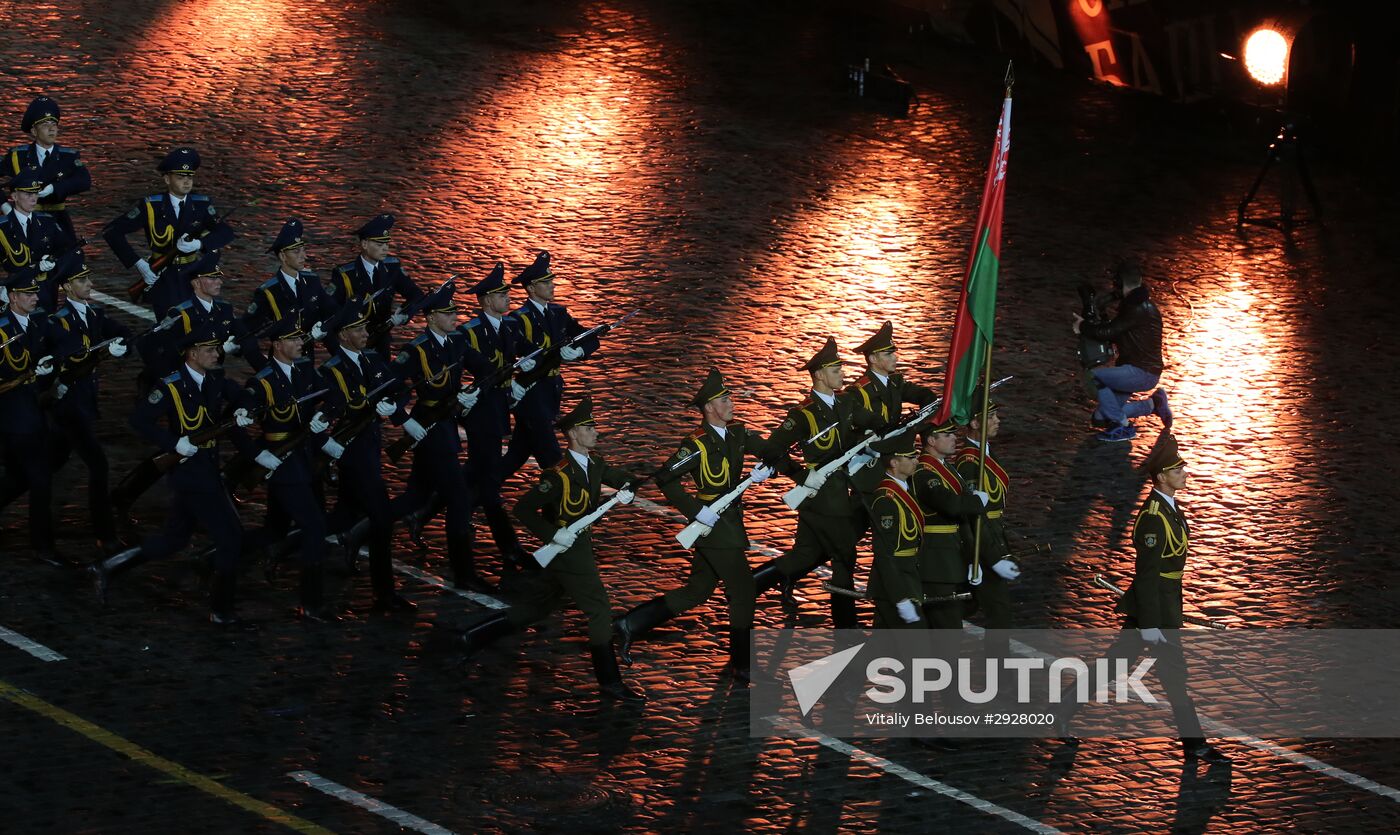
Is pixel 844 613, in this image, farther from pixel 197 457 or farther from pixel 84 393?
pixel 84 393

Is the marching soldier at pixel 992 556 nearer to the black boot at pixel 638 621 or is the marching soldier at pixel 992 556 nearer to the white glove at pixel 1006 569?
the white glove at pixel 1006 569

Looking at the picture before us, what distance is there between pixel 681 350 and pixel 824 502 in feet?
20.2

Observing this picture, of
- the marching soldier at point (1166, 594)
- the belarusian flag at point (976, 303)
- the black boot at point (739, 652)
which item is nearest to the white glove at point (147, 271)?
the black boot at point (739, 652)

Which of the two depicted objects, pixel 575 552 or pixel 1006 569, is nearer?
pixel 1006 569

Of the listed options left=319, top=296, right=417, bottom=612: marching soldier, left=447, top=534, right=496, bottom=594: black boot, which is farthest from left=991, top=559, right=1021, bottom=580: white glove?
left=319, top=296, right=417, bottom=612: marching soldier

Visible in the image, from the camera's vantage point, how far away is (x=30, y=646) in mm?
17719

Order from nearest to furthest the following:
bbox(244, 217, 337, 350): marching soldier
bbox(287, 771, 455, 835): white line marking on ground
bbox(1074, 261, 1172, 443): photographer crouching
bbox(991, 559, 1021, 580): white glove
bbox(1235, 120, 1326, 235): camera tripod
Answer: bbox(287, 771, 455, 835): white line marking on ground, bbox(991, 559, 1021, 580): white glove, bbox(244, 217, 337, 350): marching soldier, bbox(1074, 261, 1172, 443): photographer crouching, bbox(1235, 120, 1326, 235): camera tripod

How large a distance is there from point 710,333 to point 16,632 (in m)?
8.77

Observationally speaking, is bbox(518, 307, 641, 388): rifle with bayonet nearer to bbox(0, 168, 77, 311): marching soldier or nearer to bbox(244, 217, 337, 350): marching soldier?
bbox(244, 217, 337, 350): marching soldier

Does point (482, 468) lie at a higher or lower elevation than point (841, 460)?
lower

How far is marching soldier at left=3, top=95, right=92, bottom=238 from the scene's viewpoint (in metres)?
23.5

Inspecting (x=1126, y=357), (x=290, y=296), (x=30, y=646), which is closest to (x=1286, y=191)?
(x=1126, y=357)

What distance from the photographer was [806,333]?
81.0ft

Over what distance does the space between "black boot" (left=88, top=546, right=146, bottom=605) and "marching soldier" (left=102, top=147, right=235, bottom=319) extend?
430cm
